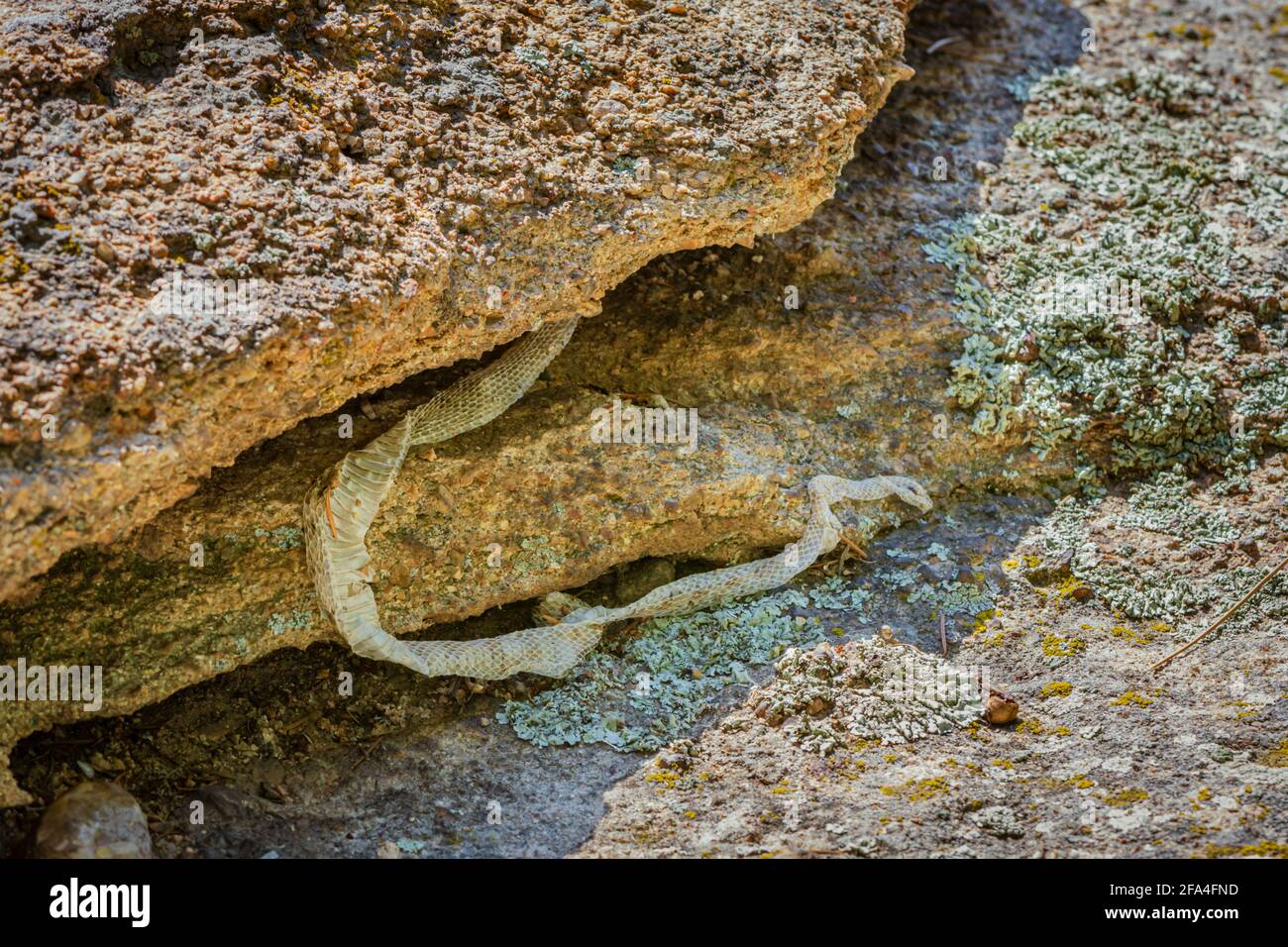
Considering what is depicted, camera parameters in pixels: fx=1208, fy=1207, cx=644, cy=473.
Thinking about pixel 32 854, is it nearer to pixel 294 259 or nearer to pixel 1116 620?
pixel 294 259

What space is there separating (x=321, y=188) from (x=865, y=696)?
6.04ft

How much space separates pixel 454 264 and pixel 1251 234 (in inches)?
111

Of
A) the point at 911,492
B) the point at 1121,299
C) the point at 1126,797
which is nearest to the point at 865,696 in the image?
the point at 1126,797

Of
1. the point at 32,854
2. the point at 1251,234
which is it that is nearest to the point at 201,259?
the point at 32,854

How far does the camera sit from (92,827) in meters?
2.72

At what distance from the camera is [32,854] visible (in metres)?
2.70

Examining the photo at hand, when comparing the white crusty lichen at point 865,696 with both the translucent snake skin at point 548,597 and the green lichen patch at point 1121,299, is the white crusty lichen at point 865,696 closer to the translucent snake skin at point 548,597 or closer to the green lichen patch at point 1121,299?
the translucent snake skin at point 548,597

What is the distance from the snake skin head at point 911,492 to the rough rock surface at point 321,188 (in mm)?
851

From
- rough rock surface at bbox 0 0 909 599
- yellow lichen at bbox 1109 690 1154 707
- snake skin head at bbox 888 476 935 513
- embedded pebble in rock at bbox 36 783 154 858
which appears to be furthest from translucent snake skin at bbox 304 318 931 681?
yellow lichen at bbox 1109 690 1154 707

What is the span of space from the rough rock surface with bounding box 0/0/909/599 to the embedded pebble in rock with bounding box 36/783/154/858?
2.00 ft

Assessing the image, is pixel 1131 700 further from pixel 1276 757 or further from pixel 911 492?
pixel 911 492

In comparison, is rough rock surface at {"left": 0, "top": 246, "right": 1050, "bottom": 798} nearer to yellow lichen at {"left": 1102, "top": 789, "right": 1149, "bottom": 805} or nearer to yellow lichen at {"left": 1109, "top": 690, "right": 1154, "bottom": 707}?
yellow lichen at {"left": 1109, "top": 690, "right": 1154, "bottom": 707}

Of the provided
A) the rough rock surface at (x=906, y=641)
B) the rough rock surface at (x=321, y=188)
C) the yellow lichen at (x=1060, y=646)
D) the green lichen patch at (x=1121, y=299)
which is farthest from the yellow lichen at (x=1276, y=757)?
the rough rock surface at (x=321, y=188)

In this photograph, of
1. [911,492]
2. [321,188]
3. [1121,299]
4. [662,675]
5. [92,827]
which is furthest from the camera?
[1121,299]
